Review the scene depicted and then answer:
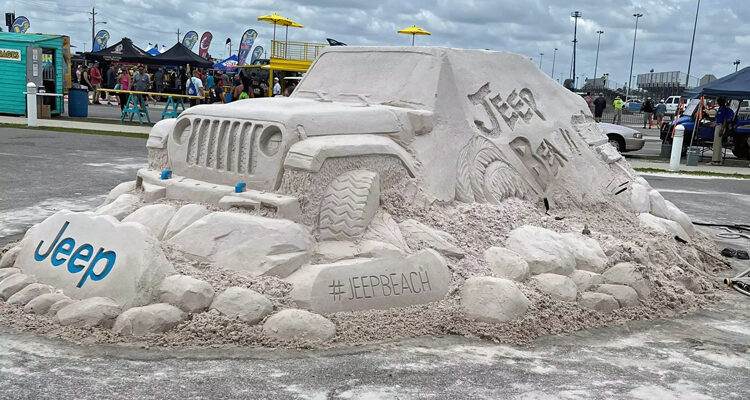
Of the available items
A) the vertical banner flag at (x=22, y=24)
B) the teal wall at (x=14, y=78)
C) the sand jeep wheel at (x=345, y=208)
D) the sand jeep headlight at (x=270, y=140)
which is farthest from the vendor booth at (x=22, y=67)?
the vertical banner flag at (x=22, y=24)

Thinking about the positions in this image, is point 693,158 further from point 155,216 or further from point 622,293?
point 155,216

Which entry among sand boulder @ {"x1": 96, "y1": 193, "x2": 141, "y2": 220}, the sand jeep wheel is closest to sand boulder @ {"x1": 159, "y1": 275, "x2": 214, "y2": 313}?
the sand jeep wheel

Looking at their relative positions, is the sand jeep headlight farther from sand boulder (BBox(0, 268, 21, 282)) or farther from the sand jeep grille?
sand boulder (BBox(0, 268, 21, 282))

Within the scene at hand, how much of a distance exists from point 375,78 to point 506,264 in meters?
2.07

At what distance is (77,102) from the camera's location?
20.8 m

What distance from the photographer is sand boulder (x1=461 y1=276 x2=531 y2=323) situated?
15.5 ft

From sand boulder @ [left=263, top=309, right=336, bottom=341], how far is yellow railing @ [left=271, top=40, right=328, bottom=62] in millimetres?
21438

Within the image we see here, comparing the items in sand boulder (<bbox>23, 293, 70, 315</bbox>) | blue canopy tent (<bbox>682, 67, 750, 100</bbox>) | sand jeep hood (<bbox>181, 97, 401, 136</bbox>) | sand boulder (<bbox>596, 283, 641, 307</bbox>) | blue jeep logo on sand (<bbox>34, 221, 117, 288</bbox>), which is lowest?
sand boulder (<bbox>23, 293, 70, 315</bbox>)

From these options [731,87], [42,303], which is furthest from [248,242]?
[731,87]

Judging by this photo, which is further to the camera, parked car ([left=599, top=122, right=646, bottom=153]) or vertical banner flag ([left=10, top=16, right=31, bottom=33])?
vertical banner flag ([left=10, top=16, right=31, bottom=33])

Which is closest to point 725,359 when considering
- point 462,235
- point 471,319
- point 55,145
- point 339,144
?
point 471,319

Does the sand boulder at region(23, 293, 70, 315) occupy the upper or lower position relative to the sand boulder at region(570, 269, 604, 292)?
lower

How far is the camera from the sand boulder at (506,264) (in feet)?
17.1

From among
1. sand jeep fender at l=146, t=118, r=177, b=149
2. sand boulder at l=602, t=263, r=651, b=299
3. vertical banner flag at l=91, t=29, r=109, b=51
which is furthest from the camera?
vertical banner flag at l=91, t=29, r=109, b=51
